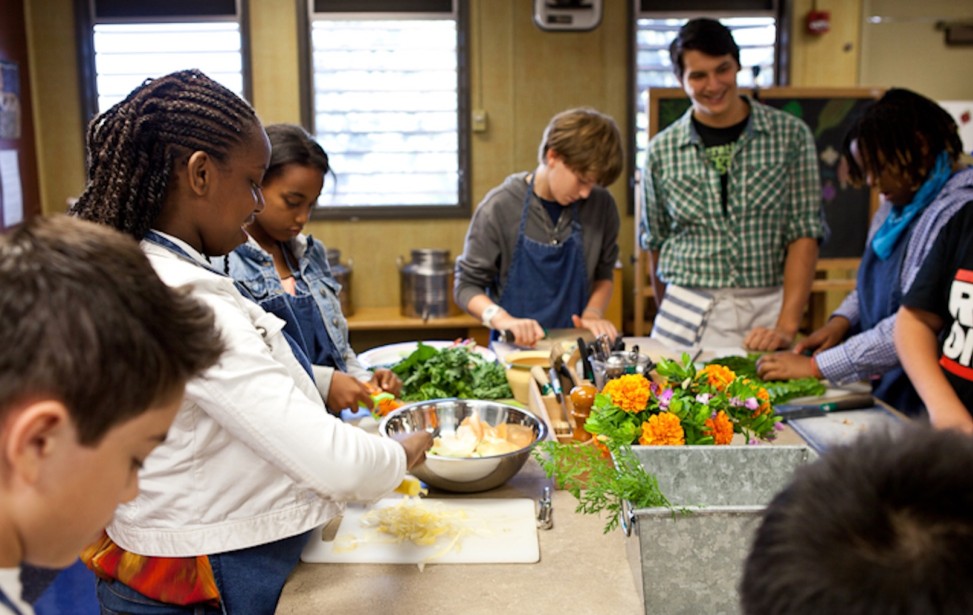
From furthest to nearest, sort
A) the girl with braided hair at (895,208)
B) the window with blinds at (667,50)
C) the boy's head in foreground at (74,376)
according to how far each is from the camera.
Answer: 1. the window with blinds at (667,50)
2. the girl with braided hair at (895,208)
3. the boy's head in foreground at (74,376)

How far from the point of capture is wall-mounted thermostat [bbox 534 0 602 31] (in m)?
5.16

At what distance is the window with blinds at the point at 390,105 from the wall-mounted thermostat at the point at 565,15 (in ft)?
1.89

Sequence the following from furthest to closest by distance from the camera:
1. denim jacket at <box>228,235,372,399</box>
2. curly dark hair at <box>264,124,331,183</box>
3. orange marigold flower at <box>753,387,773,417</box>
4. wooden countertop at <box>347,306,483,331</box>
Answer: wooden countertop at <box>347,306,483,331</box>, curly dark hair at <box>264,124,331,183</box>, denim jacket at <box>228,235,372,399</box>, orange marigold flower at <box>753,387,773,417</box>

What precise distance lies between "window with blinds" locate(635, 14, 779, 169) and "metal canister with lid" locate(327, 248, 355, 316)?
205 centimetres

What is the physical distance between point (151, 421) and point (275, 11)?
16.7 feet

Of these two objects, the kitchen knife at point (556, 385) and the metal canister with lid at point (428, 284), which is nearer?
the kitchen knife at point (556, 385)

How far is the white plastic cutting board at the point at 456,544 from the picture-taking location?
145 cm

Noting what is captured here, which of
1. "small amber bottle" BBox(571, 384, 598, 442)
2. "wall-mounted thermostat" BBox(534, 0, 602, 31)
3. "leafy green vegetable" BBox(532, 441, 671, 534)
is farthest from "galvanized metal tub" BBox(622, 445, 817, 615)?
"wall-mounted thermostat" BBox(534, 0, 602, 31)

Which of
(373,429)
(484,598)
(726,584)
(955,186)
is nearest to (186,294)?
(484,598)

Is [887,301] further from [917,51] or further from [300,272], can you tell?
[917,51]

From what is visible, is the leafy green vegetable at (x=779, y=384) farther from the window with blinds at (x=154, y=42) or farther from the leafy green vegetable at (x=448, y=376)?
the window with blinds at (x=154, y=42)

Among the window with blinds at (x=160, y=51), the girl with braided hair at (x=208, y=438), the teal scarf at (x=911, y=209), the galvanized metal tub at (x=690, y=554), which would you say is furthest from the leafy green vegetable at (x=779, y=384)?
the window with blinds at (x=160, y=51)

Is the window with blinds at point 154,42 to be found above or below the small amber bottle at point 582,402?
above

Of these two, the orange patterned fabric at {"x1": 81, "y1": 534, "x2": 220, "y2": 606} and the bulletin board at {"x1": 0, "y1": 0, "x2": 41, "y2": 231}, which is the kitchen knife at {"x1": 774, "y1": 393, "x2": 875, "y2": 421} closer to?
the orange patterned fabric at {"x1": 81, "y1": 534, "x2": 220, "y2": 606}
